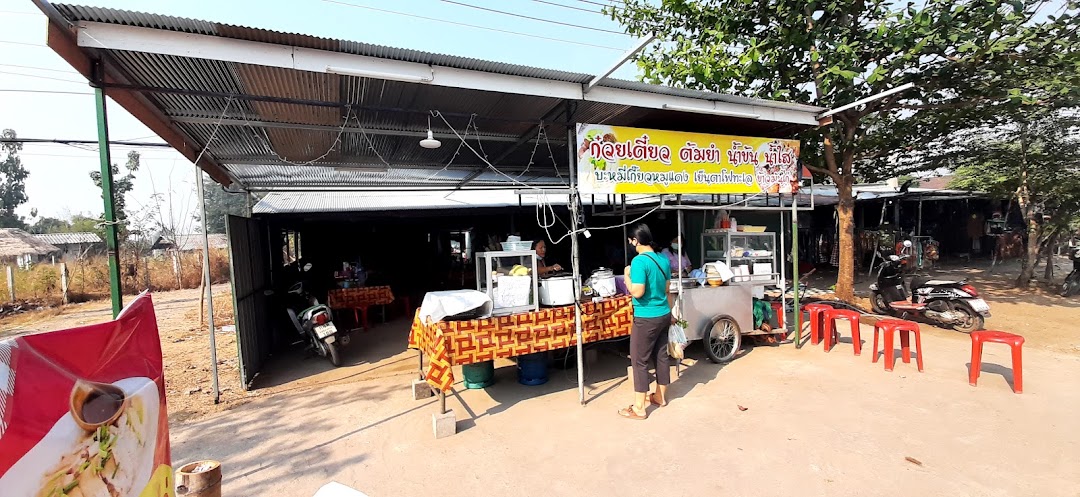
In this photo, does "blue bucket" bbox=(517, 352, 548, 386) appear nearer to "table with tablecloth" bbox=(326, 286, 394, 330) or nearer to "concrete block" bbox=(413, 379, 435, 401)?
"concrete block" bbox=(413, 379, 435, 401)

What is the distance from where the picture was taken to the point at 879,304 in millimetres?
7855

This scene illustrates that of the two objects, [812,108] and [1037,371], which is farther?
[812,108]

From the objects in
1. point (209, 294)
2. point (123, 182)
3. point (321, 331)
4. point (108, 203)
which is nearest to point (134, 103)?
point (108, 203)

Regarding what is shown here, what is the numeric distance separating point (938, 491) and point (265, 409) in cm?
555

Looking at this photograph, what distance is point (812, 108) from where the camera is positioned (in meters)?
5.27

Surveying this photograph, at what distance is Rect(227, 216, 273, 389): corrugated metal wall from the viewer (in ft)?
16.5

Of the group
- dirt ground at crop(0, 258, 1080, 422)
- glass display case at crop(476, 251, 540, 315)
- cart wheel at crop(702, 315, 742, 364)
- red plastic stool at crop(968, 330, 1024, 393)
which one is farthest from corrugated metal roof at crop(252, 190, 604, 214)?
red plastic stool at crop(968, 330, 1024, 393)

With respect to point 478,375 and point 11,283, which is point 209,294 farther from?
point 11,283

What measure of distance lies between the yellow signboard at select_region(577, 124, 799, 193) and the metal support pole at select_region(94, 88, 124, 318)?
3533mm

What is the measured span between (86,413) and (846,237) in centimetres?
949

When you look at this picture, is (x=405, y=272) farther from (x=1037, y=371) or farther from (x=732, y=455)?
(x=1037, y=371)

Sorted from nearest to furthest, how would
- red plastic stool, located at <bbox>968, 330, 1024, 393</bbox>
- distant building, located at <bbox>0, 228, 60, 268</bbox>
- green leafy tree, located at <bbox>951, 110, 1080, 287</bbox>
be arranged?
red plastic stool, located at <bbox>968, 330, 1024, 393</bbox>, green leafy tree, located at <bbox>951, 110, 1080, 287</bbox>, distant building, located at <bbox>0, 228, 60, 268</bbox>

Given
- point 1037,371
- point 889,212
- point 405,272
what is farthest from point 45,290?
point 889,212

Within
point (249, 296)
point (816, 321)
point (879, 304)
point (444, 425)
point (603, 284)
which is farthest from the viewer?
point (879, 304)
